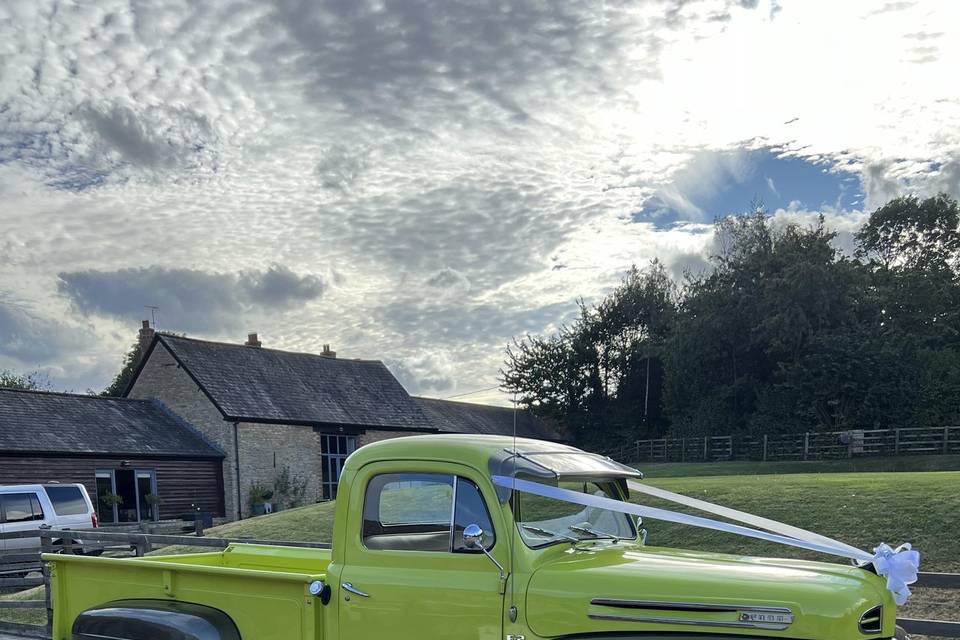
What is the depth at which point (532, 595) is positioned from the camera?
4.48m

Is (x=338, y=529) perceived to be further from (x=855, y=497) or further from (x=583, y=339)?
(x=583, y=339)

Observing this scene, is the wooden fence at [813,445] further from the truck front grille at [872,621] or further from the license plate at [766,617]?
the license plate at [766,617]

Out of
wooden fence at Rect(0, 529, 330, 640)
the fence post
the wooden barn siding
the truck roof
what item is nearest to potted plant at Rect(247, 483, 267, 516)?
the wooden barn siding

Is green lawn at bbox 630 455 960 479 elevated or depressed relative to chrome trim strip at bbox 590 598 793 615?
depressed

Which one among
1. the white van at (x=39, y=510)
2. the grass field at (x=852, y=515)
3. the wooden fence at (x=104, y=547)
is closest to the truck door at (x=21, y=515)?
the white van at (x=39, y=510)

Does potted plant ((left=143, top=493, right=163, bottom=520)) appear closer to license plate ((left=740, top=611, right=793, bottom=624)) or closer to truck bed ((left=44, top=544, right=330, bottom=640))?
truck bed ((left=44, top=544, right=330, bottom=640))

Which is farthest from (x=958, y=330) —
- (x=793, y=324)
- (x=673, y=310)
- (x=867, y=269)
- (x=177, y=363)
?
(x=177, y=363)

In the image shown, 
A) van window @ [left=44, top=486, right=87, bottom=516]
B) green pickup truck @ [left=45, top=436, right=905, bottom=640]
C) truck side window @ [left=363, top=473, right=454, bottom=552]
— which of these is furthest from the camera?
van window @ [left=44, top=486, right=87, bottom=516]

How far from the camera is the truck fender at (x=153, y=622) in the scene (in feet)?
17.4

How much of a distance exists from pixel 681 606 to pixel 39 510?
17.0m

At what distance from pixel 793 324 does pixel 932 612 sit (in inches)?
1313

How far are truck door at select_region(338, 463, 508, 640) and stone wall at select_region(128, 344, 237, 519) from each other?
99.0 ft

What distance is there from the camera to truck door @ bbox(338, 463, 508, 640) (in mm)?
4645

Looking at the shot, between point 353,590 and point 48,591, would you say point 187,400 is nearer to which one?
point 48,591
